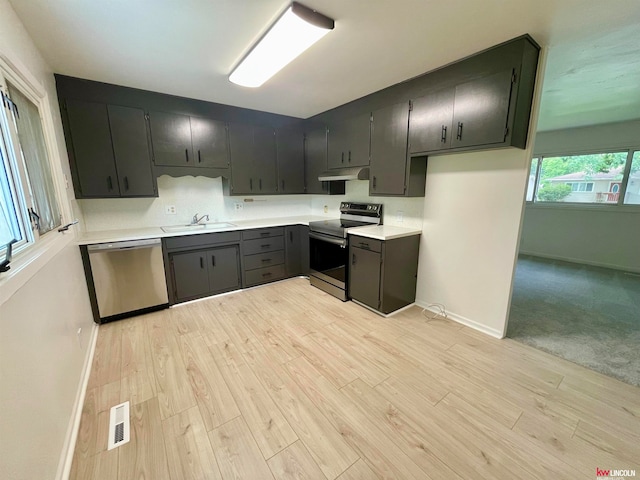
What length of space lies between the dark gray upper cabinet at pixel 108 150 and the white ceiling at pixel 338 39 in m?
0.33

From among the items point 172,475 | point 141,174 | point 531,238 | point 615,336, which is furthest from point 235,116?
point 531,238

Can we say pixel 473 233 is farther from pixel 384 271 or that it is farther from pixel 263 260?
pixel 263 260

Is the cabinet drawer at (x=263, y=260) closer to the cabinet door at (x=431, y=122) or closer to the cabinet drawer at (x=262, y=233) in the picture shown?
the cabinet drawer at (x=262, y=233)

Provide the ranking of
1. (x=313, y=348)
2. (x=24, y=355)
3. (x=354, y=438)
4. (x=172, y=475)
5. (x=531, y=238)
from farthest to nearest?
(x=531, y=238)
(x=313, y=348)
(x=354, y=438)
(x=172, y=475)
(x=24, y=355)

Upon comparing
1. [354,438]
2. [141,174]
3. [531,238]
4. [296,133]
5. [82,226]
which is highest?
[296,133]

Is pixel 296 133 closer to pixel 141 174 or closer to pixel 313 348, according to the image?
pixel 141 174

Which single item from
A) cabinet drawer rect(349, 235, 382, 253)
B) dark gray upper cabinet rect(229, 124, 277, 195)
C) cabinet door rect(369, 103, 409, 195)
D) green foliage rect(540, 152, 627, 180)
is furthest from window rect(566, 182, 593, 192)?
dark gray upper cabinet rect(229, 124, 277, 195)

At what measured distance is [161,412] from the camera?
1651 millimetres

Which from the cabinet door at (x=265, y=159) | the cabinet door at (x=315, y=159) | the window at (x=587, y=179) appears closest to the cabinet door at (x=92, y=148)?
the cabinet door at (x=265, y=159)

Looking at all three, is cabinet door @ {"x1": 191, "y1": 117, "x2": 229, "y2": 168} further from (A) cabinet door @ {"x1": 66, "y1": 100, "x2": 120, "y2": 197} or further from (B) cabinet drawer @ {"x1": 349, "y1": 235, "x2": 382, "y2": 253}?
(B) cabinet drawer @ {"x1": 349, "y1": 235, "x2": 382, "y2": 253}

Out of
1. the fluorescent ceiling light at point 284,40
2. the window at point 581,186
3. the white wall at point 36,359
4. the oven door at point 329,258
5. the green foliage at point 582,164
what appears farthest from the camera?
the window at point 581,186

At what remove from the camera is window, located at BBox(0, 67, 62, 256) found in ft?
4.40

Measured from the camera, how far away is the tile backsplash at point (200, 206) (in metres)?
3.03

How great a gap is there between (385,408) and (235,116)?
3.66m
